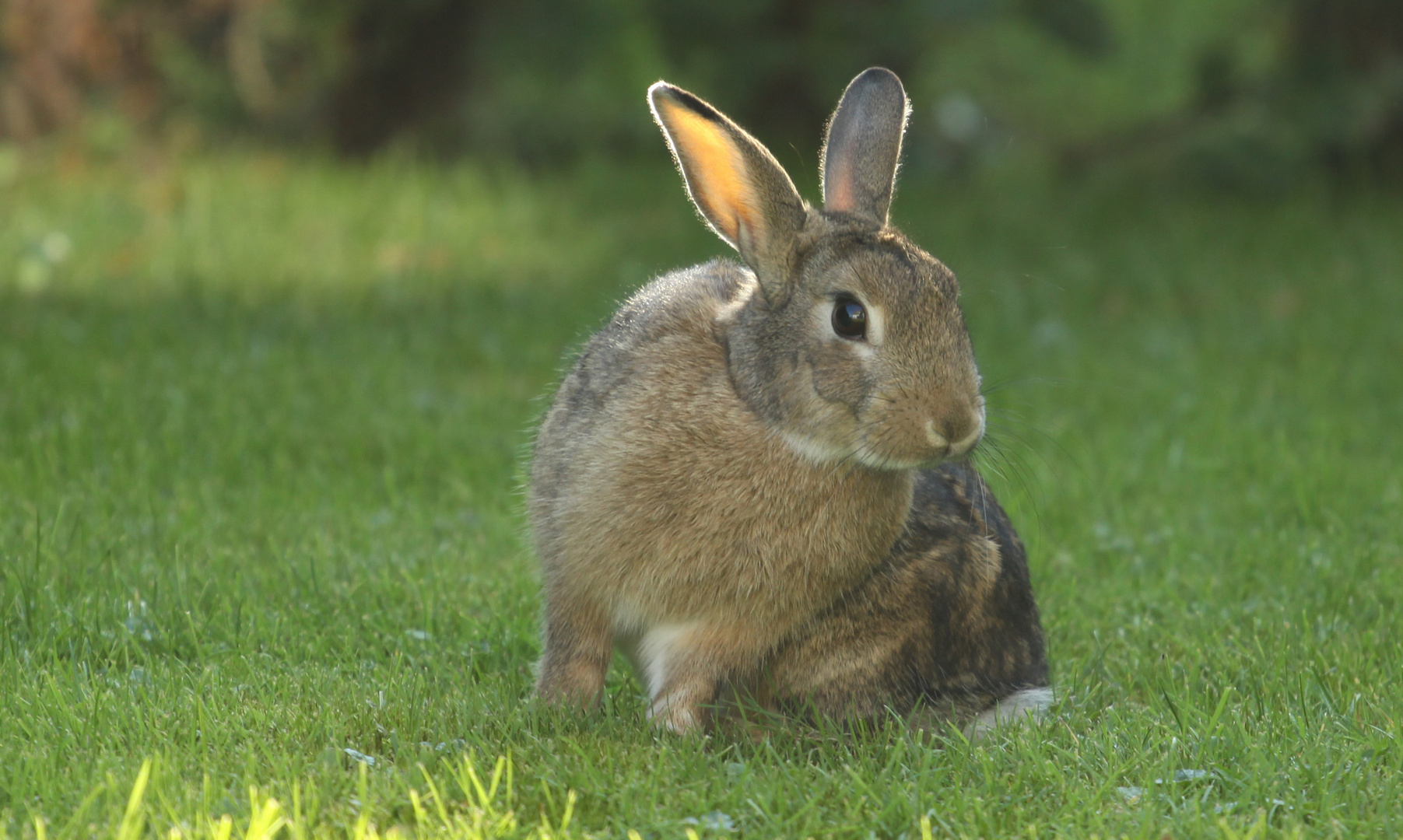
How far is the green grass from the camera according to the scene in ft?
11.3

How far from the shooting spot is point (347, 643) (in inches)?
171

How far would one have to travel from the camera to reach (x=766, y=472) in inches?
147

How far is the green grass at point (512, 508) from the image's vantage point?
3.45m

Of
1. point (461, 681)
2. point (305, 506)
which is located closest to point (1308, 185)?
point (305, 506)

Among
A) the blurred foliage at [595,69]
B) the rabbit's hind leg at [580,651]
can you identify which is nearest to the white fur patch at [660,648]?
the rabbit's hind leg at [580,651]

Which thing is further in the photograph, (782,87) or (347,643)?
(782,87)

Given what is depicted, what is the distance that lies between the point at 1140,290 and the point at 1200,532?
12.4ft

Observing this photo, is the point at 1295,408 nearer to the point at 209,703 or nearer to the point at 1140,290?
the point at 1140,290

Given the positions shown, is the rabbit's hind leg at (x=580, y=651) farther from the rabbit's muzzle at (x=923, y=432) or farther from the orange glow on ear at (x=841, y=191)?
the orange glow on ear at (x=841, y=191)

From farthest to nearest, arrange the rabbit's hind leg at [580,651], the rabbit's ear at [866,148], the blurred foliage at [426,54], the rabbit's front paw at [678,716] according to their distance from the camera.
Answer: the blurred foliage at [426,54] < the rabbit's ear at [866,148] < the rabbit's hind leg at [580,651] < the rabbit's front paw at [678,716]

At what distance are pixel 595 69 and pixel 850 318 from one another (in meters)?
8.25

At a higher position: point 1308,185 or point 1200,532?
point 1308,185

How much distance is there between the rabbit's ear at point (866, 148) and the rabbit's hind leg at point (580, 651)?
1.21 meters

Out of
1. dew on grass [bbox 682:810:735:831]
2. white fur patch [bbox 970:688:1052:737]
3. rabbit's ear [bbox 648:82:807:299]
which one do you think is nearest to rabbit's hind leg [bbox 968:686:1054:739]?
white fur patch [bbox 970:688:1052:737]
